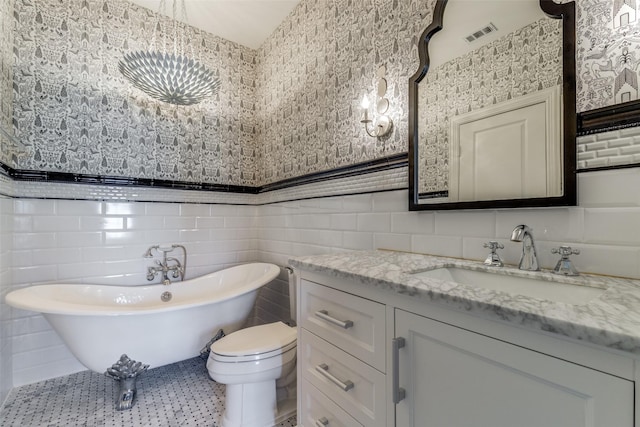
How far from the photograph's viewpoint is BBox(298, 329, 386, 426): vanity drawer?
90cm

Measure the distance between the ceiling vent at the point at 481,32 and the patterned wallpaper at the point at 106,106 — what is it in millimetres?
2154

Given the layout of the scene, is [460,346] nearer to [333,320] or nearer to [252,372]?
[333,320]

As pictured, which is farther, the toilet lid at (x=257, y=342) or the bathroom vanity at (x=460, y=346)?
the toilet lid at (x=257, y=342)

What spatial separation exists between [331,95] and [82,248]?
2136 mm

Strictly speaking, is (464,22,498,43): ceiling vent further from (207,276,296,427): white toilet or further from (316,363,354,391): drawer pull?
(207,276,296,427): white toilet

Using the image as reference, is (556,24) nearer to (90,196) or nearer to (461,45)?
(461,45)

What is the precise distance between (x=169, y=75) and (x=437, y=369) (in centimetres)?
209

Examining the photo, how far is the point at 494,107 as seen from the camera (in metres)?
1.14

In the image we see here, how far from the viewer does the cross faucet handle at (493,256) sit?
3.46 ft

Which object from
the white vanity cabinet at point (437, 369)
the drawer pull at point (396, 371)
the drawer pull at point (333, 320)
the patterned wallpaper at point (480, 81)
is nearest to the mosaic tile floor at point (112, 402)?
the white vanity cabinet at point (437, 369)

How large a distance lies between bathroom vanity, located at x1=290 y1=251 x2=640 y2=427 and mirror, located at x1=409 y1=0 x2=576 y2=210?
313 millimetres

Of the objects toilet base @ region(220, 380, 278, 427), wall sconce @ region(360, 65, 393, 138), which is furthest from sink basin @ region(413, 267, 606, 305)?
→ toilet base @ region(220, 380, 278, 427)

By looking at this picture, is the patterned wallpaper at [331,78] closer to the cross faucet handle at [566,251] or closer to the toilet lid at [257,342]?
the cross faucet handle at [566,251]

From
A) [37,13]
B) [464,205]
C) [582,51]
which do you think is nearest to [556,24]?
[582,51]
